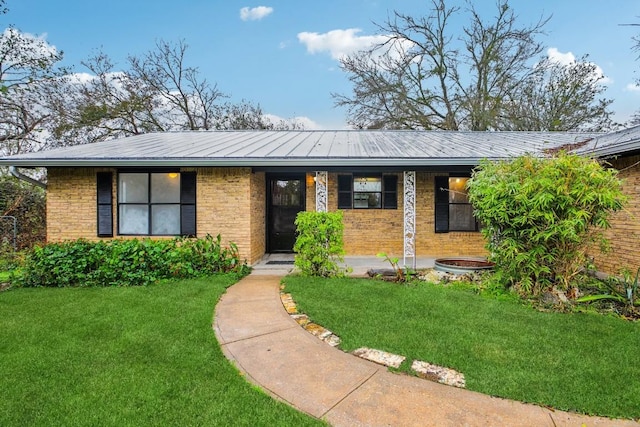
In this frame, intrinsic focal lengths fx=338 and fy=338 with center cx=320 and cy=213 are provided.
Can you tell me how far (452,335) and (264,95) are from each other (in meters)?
19.6

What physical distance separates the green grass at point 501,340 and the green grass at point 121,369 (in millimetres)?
1283

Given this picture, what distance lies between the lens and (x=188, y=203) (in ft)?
24.4

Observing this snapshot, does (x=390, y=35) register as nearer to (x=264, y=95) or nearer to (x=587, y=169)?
(x=264, y=95)

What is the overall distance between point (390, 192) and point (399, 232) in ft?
3.60

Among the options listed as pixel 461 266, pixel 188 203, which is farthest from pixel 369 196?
pixel 188 203

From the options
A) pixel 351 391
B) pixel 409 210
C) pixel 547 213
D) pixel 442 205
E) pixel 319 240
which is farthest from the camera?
pixel 442 205

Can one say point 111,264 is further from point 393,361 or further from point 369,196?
point 369,196

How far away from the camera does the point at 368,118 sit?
Result: 60.8ft

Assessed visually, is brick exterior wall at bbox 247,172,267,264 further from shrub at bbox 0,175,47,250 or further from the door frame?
shrub at bbox 0,175,47,250

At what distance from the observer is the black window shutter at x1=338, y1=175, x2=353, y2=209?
909 centimetres

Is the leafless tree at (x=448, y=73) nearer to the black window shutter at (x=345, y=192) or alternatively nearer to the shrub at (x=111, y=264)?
the black window shutter at (x=345, y=192)

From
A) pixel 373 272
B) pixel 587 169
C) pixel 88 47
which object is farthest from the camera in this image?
pixel 88 47

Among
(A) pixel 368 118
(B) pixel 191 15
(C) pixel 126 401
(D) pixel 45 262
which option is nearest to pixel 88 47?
(B) pixel 191 15

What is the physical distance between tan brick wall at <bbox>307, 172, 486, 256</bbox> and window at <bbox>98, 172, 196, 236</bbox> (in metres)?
3.49
